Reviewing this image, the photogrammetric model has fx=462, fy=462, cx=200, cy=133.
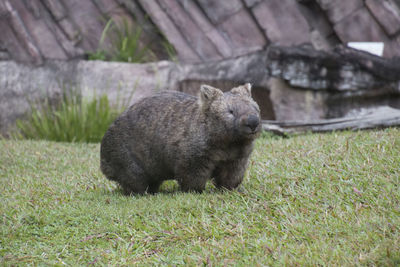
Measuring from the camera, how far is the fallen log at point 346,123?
7.18 m

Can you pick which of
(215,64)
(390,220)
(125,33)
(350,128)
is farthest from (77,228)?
(125,33)

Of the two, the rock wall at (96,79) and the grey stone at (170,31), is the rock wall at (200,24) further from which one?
the rock wall at (96,79)

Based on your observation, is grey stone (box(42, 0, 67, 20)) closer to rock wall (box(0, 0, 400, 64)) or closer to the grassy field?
rock wall (box(0, 0, 400, 64))

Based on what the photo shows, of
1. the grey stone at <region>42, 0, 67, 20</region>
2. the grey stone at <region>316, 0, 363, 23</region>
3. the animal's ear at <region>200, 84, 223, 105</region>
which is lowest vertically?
the grey stone at <region>316, 0, 363, 23</region>

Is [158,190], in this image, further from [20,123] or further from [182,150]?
[20,123]

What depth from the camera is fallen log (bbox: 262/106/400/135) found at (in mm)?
7176

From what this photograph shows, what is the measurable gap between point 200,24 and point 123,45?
1.89 m

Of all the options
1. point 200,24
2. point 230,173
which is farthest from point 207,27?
point 230,173

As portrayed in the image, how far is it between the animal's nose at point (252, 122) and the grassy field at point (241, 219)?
2.18ft

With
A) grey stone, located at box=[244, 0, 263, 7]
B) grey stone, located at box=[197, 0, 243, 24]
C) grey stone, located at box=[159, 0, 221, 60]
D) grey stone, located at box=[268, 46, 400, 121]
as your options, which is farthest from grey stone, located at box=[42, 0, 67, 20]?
grey stone, located at box=[268, 46, 400, 121]

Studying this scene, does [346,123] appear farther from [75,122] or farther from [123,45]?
[123,45]

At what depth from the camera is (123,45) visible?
10953 millimetres

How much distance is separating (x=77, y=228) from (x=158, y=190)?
56.3 inches

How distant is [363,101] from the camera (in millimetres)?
8680
